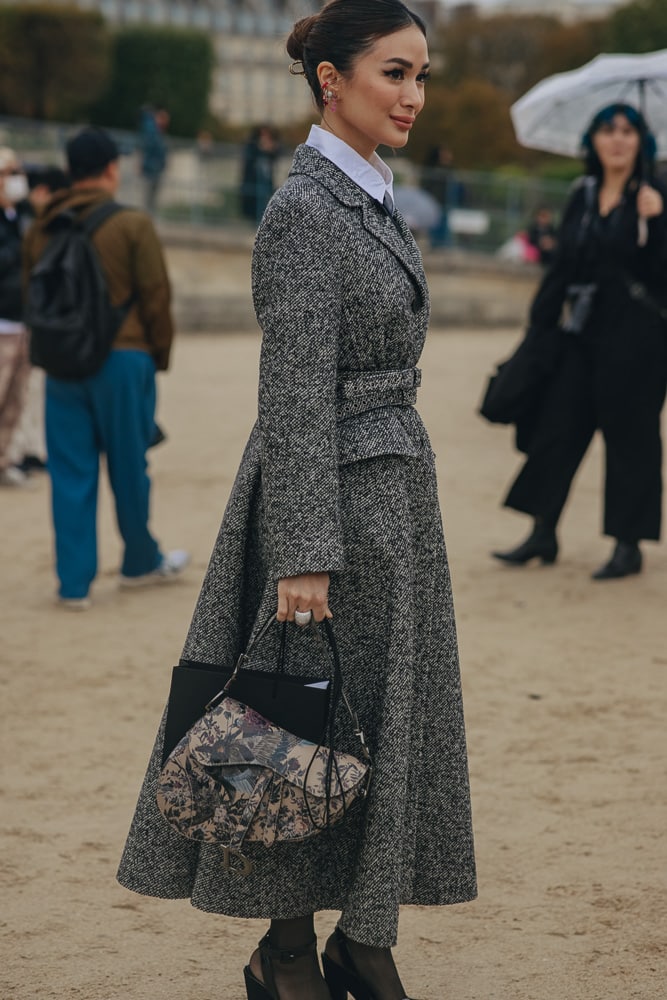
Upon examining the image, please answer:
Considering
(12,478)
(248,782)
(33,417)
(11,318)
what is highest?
(248,782)

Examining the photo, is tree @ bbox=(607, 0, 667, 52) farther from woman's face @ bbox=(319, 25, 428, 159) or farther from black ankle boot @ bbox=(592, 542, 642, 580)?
woman's face @ bbox=(319, 25, 428, 159)

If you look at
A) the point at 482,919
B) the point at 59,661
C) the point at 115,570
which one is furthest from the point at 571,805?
the point at 115,570

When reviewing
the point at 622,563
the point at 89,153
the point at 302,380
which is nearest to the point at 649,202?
the point at 622,563

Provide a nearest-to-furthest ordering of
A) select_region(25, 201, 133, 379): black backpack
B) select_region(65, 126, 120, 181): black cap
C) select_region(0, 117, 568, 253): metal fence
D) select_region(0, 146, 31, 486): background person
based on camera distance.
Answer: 1. select_region(25, 201, 133, 379): black backpack
2. select_region(65, 126, 120, 181): black cap
3. select_region(0, 146, 31, 486): background person
4. select_region(0, 117, 568, 253): metal fence

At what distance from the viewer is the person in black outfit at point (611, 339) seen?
23.4 ft

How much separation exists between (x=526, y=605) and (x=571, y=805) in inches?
94.0

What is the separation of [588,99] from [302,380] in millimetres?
5342

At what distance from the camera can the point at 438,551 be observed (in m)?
3.23

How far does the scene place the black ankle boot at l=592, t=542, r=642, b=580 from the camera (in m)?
7.41

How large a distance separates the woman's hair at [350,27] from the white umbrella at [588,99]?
14.6 feet

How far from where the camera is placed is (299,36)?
10.3ft

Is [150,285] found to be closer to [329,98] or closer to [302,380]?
[329,98]

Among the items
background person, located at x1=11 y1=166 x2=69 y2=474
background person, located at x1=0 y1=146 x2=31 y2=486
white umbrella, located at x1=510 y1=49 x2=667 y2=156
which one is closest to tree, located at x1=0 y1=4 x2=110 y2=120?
background person, located at x1=11 y1=166 x2=69 y2=474

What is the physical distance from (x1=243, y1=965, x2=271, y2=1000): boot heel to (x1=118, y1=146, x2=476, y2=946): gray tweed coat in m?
0.24
